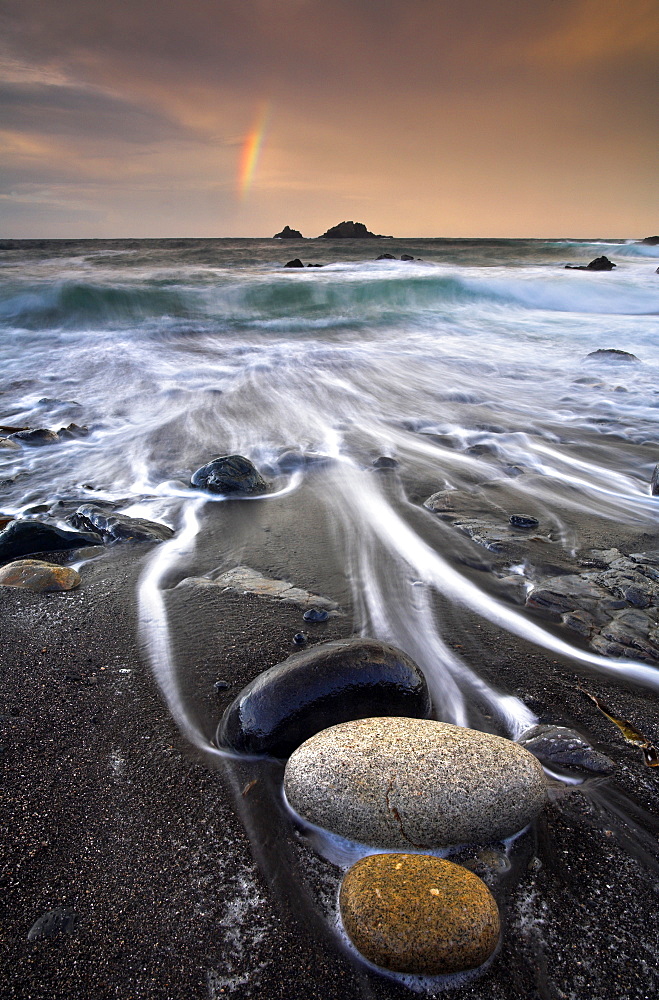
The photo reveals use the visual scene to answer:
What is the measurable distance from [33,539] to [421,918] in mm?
2798

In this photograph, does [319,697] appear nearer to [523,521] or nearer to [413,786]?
[413,786]

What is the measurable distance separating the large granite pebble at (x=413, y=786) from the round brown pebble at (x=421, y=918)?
0.15 meters

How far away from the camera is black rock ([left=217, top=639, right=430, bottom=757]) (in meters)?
1.96

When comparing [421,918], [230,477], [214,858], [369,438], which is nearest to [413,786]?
[421,918]

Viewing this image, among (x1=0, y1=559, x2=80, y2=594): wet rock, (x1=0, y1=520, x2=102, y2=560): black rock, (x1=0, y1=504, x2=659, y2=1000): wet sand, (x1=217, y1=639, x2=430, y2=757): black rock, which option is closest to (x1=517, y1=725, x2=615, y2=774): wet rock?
(x1=0, y1=504, x2=659, y2=1000): wet sand

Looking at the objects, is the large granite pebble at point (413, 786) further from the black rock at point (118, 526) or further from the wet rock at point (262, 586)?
the black rock at point (118, 526)

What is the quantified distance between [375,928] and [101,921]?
68cm

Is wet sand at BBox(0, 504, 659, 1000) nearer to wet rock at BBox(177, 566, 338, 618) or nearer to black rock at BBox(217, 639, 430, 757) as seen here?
black rock at BBox(217, 639, 430, 757)

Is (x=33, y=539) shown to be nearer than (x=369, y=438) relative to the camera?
Yes

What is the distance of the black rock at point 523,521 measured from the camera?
3715 millimetres

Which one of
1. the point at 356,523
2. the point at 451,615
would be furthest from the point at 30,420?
the point at 451,615

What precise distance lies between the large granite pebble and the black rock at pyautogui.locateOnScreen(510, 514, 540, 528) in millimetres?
2063

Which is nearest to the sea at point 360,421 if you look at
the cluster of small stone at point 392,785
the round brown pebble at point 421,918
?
the cluster of small stone at point 392,785

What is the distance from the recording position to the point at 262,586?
9.89 feet
